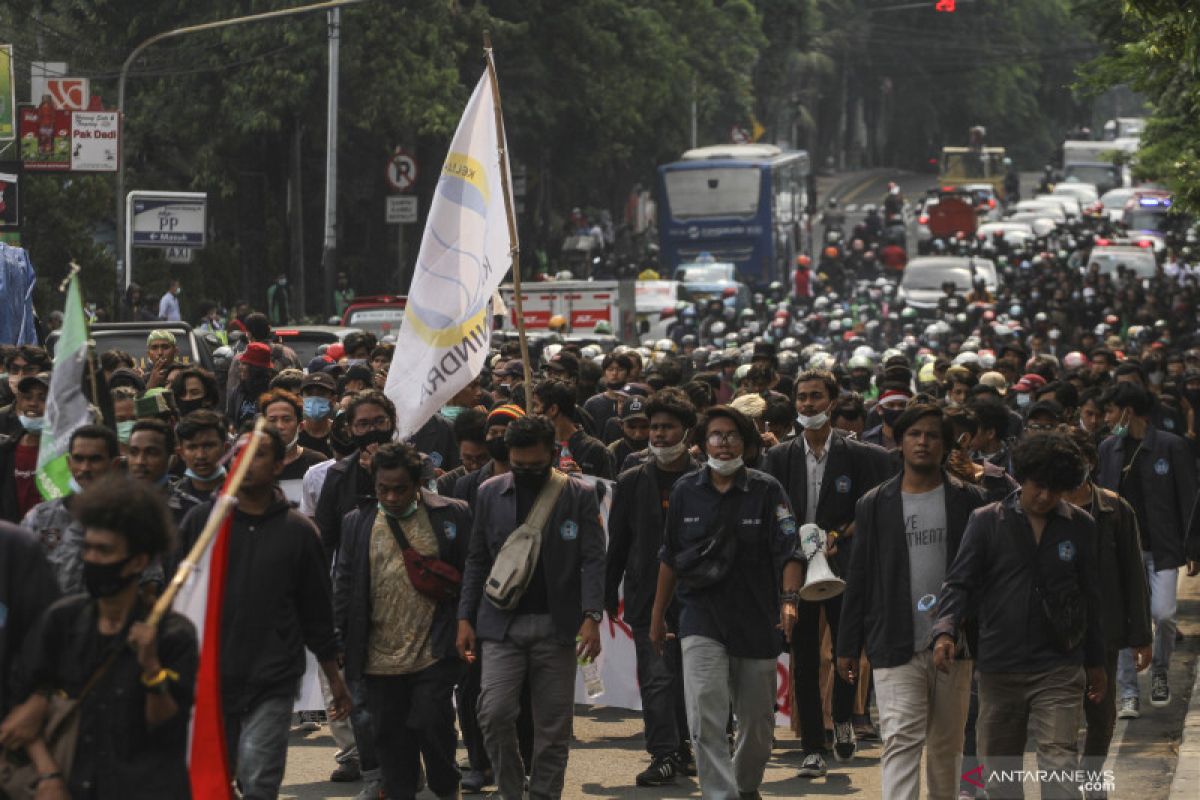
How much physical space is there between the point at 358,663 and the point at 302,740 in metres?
2.83

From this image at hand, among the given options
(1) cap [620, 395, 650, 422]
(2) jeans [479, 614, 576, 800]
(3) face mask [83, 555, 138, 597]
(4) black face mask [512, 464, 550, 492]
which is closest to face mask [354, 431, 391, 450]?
(4) black face mask [512, 464, 550, 492]

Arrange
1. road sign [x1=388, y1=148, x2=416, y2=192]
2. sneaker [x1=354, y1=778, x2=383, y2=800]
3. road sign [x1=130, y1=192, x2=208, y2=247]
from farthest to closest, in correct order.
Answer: road sign [x1=388, y1=148, x2=416, y2=192], road sign [x1=130, y1=192, x2=208, y2=247], sneaker [x1=354, y1=778, x2=383, y2=800]

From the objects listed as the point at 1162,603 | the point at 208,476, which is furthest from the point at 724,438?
the point at 1162,603

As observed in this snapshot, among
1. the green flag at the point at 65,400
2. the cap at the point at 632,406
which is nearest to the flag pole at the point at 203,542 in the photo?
the green flag at the point at 65,400

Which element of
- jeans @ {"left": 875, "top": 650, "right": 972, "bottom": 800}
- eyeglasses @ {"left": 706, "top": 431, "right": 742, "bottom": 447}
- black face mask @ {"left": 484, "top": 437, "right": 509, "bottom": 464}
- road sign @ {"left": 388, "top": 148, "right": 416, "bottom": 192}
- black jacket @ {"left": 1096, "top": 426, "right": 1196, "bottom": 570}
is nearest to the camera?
jeans @ {"left": 875, "top": 650, "right": 972, "bottom": 800}

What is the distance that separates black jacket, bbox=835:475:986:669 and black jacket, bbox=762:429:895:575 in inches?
77.9

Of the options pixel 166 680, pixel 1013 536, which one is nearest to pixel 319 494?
pixel 1013 536

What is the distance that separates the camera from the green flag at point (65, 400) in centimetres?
724

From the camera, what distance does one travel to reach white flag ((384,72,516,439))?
35.1ft

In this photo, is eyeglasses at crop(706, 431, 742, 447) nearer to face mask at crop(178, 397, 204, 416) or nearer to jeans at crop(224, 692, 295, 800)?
jeans at crop(224, 692, 295, 800)

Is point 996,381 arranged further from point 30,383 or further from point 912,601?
point 912,601

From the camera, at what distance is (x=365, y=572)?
8.59 m

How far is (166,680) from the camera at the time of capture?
19.5 feet

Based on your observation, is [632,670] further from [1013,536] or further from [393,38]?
[393,38]
